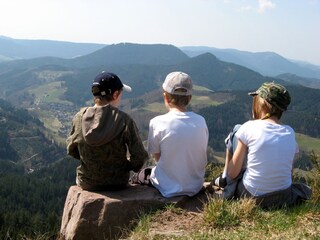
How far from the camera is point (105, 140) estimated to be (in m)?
5.78

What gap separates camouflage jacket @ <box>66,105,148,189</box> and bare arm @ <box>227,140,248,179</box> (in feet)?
4.51

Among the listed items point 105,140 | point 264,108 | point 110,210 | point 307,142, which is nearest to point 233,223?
point 264,108

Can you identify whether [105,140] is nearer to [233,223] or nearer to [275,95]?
[233,223]

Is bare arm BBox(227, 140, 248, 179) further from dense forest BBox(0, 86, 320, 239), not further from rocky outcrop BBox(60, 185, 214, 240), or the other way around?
Answer: dense forest BBox(0, 86, 320, 239)

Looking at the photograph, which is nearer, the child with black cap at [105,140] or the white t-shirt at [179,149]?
the child with black cap at [105,140]

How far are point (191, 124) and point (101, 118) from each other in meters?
1.44

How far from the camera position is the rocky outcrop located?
19.1 ft

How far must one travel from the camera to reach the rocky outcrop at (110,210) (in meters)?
5.82

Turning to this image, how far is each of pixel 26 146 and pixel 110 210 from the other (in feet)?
554

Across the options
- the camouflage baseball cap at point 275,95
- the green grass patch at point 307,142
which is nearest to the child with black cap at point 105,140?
the camouflage baseball cap at point 275,95

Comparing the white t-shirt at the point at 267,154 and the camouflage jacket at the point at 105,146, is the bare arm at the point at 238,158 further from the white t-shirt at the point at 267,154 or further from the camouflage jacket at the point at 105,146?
the camouflage jacket at the point at 105,146

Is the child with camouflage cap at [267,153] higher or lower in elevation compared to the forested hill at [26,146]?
higher

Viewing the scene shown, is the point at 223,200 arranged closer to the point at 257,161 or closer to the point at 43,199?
the point at 257,161

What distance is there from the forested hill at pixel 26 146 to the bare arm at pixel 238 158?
144m
